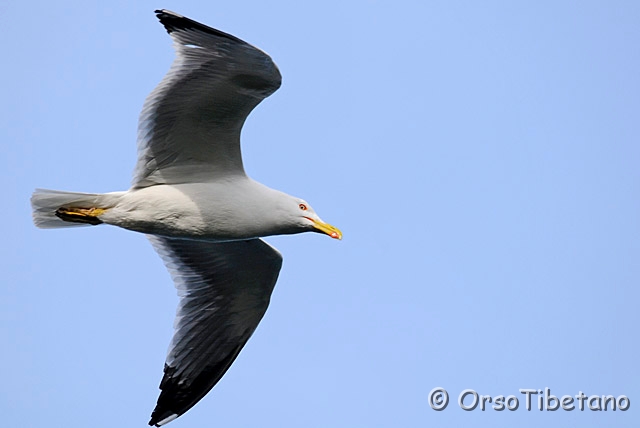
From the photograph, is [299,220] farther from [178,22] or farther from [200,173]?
[178,22]

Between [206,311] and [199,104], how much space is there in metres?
2.85

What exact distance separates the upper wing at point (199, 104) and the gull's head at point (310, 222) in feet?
2.30

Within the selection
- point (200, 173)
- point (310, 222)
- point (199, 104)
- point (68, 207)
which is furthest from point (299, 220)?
point (68, 207)

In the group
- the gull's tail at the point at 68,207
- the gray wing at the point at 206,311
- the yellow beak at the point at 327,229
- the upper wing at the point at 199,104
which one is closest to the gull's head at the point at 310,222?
the yellow beak at the point at 327,229

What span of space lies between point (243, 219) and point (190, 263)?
1.89 meters

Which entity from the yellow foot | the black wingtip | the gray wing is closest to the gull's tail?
the yellow foot

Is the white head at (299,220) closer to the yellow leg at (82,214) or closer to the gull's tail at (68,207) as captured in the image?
the gull's tail at (68,207)

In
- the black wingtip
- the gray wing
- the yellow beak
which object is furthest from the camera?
the gray wing

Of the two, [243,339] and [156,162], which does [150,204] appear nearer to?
[156,162]

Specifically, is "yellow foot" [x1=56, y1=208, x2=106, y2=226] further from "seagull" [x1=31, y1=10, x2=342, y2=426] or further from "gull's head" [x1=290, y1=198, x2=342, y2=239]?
"gull's head" [x1=290, y1=198, x2=342, y2=239]

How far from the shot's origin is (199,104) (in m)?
9.66

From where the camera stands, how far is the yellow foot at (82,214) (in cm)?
997

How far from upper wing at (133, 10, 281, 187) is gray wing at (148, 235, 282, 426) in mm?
1396

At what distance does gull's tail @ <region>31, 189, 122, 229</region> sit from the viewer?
9.98 m
